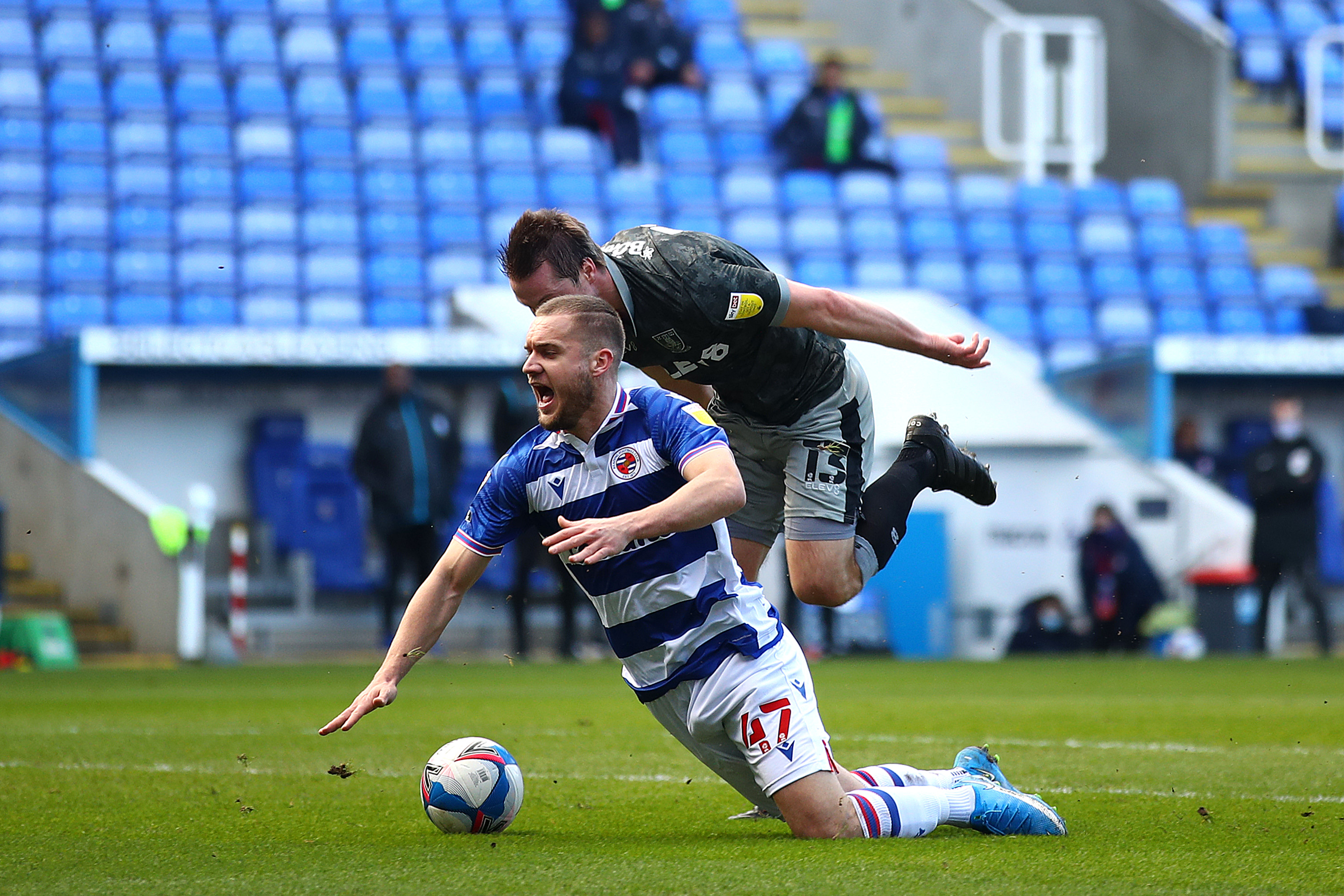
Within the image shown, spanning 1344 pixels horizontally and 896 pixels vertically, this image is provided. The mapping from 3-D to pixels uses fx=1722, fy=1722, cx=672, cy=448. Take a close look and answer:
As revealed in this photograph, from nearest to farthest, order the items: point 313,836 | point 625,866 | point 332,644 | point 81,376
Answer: point 625,866
point 313,836
point 81,376
point 332,644

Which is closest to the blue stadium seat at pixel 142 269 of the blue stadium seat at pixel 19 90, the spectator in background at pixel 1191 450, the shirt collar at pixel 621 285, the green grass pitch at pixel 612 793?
the blue stadium seat at pixel 19 90

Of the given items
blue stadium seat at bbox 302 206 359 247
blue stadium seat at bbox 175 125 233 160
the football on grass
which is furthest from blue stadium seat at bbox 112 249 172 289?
the football on grass

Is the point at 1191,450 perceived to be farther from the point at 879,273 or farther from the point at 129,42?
the point at 129,42

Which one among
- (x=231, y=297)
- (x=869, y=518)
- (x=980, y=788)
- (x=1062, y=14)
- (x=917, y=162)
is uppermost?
(x=1062, y=14)

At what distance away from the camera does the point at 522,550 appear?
12.1 m

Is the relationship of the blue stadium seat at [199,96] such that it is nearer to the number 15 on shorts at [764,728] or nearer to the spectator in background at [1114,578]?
the spectator in background at [1114,578]

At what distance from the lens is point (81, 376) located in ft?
44.4

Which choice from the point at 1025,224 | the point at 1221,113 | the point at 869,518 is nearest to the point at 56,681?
the point at 869,518

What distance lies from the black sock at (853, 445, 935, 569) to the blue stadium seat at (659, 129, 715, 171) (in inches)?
509

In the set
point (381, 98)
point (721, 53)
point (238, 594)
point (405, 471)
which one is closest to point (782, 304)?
point (405, 471)

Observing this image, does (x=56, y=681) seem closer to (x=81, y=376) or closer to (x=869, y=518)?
(x=81, y=376)

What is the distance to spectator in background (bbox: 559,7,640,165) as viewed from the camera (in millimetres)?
18156

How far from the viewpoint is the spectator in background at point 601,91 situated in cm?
1816

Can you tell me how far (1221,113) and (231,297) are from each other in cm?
1147
